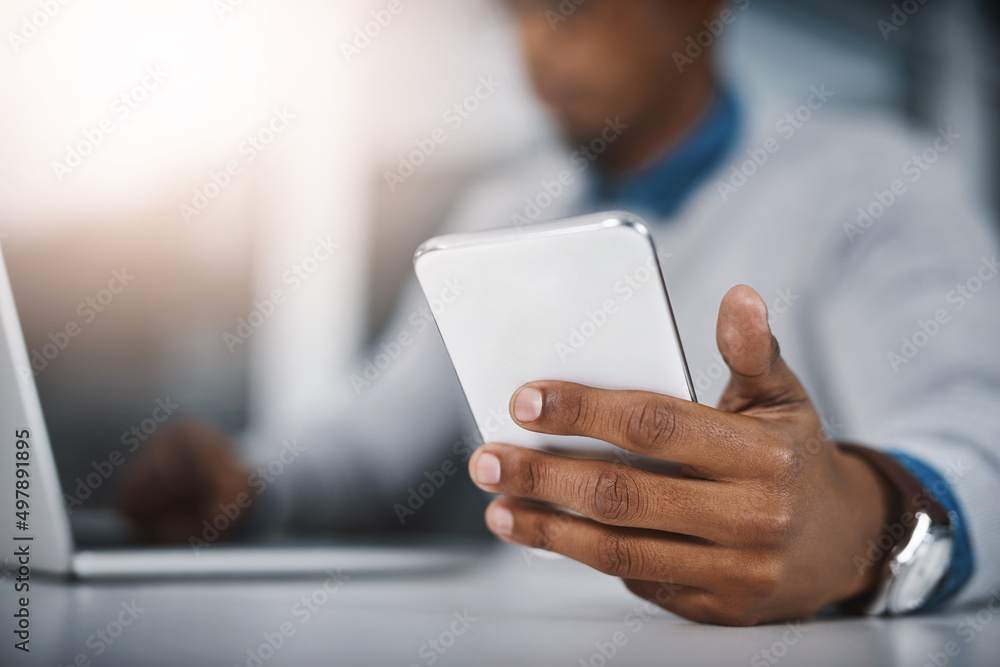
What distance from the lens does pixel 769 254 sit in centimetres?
108

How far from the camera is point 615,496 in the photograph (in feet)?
1.22

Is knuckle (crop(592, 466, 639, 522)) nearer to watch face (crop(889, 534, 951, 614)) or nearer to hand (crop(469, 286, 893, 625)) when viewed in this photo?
hand (crop(469, 286, 893, 625))

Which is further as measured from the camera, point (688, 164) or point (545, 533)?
point (688, 164)

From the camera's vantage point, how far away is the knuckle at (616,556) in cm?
39

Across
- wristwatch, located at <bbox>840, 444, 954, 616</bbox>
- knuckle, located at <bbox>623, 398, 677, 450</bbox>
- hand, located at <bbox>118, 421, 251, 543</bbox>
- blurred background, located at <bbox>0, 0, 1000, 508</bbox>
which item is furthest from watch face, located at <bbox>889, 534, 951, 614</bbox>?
blurred background, located at <bbox>0, 0, 1000, 508</bbox>

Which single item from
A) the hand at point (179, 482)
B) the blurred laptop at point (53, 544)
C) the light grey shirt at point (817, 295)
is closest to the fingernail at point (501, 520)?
the blurred laptop at point (53, 544)

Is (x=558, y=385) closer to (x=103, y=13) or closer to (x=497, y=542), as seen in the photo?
(x=497, y=542)

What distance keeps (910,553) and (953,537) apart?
0.06 meters

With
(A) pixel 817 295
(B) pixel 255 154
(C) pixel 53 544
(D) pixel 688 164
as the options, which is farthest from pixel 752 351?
(B) pixel 255 154

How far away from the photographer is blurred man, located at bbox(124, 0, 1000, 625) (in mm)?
370

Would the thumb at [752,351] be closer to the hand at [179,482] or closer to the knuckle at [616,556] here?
the knuckle at [616,556]

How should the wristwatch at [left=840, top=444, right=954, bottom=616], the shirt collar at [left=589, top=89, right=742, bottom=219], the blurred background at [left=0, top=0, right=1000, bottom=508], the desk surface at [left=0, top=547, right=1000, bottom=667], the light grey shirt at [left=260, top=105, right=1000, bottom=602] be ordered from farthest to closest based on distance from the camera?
the blurred background at [left=0, top=0, right=1000, bottom=508] → the shirt collar at [left=589, top=89, right=742, bottom=219] → the light grey shirt at [left=260, top=105, right=1000, bottom=602] → the wristwatch at [left=840, top=444, right=954, bottom=616] → the desk surface at [left=0, top=547, right=1000, bottom=667]

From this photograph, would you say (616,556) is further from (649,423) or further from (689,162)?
(689,162)

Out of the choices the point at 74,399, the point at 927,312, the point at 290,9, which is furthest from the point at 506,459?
the point at 290,9
